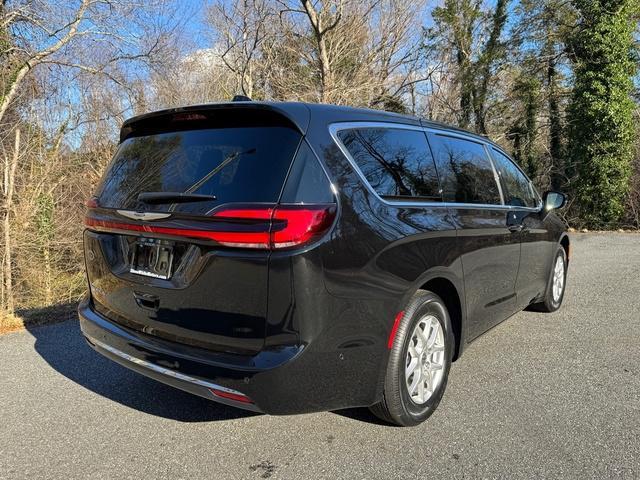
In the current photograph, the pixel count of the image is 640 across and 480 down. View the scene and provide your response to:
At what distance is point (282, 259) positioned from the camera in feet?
7.24

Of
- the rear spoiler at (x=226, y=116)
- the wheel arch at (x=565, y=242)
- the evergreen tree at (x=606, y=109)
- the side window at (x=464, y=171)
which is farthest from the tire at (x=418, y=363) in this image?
the evergreen tree at (x=606, y=109)

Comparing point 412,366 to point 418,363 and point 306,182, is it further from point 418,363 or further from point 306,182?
point 306,182

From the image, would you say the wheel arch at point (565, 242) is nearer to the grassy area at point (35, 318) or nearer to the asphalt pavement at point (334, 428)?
the asphalt pavement at point (334, 428)

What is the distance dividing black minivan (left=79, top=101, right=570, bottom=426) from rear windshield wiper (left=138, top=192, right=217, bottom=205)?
0.01 m

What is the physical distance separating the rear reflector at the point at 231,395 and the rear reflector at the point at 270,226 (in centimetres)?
71

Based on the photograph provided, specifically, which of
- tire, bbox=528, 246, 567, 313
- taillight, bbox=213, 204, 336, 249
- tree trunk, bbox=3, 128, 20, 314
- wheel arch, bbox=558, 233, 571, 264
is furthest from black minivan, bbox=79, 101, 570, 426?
tree trunk, bbox=3, 128, 20, 314

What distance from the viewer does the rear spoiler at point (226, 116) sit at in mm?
2469

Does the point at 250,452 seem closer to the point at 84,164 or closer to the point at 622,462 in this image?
the point at 622,462

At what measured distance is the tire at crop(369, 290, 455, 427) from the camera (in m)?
2.72

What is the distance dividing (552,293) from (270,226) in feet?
13.9

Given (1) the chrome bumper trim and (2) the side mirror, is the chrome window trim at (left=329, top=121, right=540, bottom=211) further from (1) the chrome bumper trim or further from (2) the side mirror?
(1) the chrome bumper trim

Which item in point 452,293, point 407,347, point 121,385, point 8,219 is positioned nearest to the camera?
point 407,347

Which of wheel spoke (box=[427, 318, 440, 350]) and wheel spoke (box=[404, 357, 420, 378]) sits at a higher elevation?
wheel spoke (box=[427, 318, 440, 350])

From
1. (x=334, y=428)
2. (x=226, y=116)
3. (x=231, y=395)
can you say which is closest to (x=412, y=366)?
(x=334, y=428)
